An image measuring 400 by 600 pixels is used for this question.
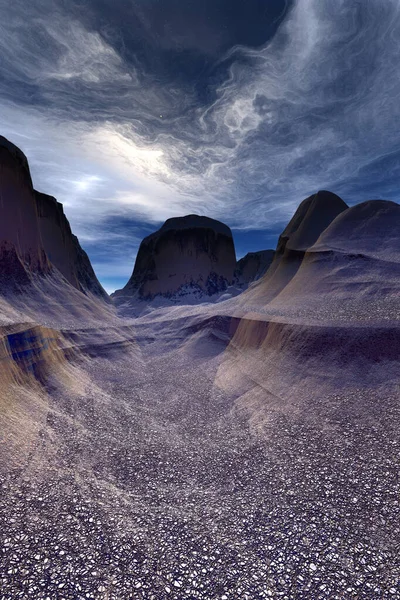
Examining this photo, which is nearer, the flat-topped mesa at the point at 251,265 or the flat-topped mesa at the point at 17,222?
the flat-topped mesa at the point at 17,222

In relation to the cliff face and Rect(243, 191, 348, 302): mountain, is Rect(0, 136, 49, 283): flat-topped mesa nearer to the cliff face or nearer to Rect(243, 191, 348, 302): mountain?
the cliff face

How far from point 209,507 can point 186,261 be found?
103 metres

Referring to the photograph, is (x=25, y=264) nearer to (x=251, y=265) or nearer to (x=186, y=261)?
(x=186, y=261)

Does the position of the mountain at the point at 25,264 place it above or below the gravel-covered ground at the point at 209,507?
above

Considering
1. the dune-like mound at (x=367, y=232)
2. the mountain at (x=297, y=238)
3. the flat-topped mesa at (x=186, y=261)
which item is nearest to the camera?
the dune-like mound at (x=367, y=232)

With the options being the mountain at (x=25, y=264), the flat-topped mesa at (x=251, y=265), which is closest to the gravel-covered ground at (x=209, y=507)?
the mountain at (x=25, y=264)

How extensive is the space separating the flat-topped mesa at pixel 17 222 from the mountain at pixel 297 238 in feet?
106

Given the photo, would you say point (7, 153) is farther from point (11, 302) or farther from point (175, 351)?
point (175, 351)

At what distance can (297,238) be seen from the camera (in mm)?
46375

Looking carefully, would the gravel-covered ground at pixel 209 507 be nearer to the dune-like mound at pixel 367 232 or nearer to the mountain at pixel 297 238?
the dune-like mound at pixel 367 232

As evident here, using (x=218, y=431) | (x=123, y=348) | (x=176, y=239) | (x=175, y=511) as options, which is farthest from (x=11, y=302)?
(x=176, y=239)

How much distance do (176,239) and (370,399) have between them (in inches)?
4059

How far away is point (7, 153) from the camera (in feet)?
133

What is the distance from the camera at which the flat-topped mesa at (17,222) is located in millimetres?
37062
